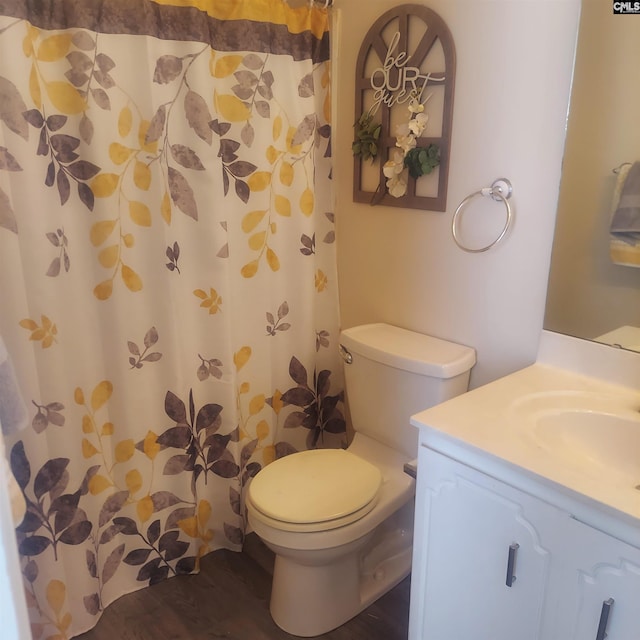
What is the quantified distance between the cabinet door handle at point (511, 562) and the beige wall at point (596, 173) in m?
0.60

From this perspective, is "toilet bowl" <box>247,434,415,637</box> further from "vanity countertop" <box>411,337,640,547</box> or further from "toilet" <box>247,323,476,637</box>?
"vanity countertop" <box>411,337,640,547</box>

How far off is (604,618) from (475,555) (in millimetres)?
274

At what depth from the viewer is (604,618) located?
3.36 ft

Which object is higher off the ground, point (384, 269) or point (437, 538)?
point (384, 269)

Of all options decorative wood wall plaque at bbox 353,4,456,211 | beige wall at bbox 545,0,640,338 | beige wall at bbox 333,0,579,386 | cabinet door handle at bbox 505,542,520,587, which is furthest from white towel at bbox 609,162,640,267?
cabinet door handle at bbox 505,542,520,587

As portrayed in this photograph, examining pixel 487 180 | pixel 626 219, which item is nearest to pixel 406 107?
pixel 487 180

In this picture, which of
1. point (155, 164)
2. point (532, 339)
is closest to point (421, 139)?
point (532, 339)

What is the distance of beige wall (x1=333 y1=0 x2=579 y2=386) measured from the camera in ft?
4.75

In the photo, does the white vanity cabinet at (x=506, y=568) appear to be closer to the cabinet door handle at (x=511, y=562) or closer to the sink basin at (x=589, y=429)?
the cabinet door handle at (x=511, y=562)

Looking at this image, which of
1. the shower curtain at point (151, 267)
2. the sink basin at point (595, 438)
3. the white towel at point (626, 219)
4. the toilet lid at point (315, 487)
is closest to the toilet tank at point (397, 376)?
the toilet lid at point (315, 487)

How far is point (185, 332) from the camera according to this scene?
182 centimetres

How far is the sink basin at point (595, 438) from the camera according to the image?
49.9 inches

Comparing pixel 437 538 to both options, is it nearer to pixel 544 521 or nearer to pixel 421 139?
pixel 544 521

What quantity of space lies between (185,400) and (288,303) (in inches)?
19.3
